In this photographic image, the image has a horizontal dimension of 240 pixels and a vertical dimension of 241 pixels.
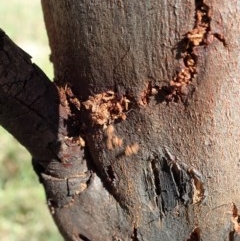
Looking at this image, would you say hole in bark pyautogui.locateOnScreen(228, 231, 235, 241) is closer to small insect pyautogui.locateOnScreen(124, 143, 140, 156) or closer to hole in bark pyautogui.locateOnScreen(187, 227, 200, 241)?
hole in bark pyautogui.locateOnScreen(187, 227, 200, 241)

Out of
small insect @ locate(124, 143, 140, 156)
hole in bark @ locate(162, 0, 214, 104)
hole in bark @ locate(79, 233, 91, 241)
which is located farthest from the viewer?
hole in bark @ locate(79, 233, 91, 241)

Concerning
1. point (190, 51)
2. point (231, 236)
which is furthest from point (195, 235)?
point (190, 51)

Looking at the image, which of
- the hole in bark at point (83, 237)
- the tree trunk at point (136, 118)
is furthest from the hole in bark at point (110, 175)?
the hole in bark at point (83, 237)

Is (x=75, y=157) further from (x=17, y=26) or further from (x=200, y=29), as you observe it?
(x=17, y=26)

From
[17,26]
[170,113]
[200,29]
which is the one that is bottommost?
[170,113]

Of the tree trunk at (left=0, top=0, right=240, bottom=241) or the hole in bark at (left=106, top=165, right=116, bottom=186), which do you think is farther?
the hole in bark at (left=106, top=165, right=116, bottom=186)

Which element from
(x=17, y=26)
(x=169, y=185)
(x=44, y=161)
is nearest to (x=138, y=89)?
(x=169, y=185)

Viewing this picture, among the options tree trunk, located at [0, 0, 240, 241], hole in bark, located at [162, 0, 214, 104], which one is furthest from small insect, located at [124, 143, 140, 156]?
hole in bark, located at [162, 0, 214, 104]

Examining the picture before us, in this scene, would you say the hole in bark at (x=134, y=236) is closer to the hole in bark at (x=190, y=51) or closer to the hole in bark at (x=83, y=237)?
the hole in bark at (x=83, y=237)
